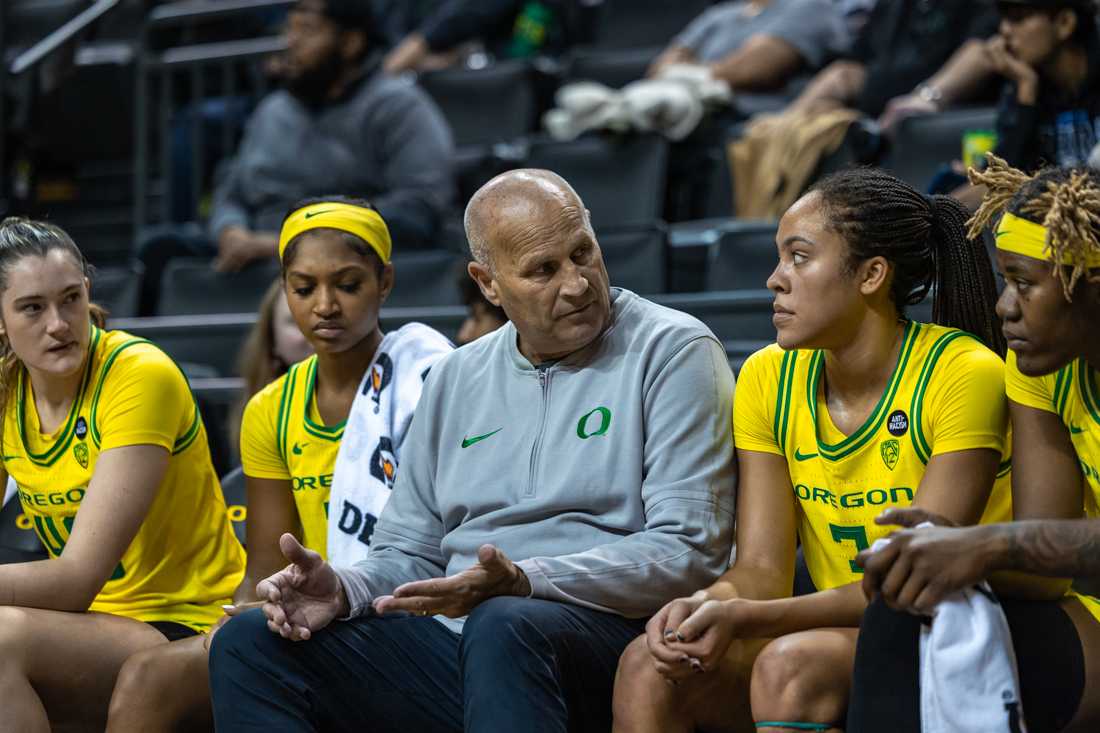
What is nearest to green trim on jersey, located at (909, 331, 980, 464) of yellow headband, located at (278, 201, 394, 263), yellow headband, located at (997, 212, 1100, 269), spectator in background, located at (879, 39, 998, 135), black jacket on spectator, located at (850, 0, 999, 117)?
yellow headband, located at (997, 212, 1100, 269)

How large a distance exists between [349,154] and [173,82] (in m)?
1.92

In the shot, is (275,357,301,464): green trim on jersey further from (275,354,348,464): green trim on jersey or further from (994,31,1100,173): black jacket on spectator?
(994,31,1100,173): black jacket on spectator

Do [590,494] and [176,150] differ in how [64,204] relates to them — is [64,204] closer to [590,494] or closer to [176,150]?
[176,150]

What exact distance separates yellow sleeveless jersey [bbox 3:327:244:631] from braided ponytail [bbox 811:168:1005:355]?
1425 mm

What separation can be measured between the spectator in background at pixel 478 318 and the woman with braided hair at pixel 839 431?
127 centimetres

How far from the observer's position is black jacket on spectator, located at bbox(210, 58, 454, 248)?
5551 mm

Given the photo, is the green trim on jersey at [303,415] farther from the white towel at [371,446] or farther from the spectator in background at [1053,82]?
the spectator in background at [1053,82]

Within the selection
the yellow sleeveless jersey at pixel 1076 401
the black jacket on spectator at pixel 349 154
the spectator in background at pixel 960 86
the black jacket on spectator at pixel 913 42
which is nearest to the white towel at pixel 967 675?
the yellow sleeveless jersey at pixel 1076 401

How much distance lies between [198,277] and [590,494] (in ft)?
11.0

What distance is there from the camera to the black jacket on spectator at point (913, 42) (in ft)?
18.5

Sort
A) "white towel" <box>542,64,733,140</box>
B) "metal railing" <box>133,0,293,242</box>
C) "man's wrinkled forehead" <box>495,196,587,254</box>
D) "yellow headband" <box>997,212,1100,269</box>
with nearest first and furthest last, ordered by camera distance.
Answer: "yellow headband" <box>997,212,1100,269</box> → "man's wrinkled forehead" <box>495,196,587,254</box> → "white towel" <box>542,64,733,140</box> → "metal railing" <box>133,0,293,242</box>

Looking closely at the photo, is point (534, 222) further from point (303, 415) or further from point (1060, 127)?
point (1060, 127)

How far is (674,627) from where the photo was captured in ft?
7.49

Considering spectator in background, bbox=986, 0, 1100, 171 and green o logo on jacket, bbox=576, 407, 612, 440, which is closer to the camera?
green o logo on jacket, bbox=576, 407, 612, 440
